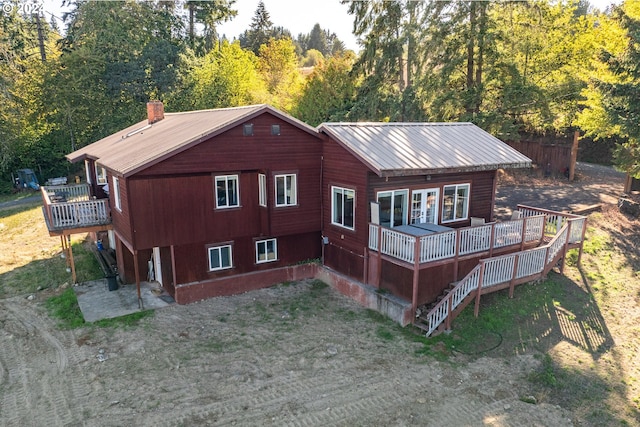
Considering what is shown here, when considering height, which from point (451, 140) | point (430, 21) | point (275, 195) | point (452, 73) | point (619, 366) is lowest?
point (619, 366)

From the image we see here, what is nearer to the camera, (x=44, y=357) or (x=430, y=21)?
(x=44, y=357)

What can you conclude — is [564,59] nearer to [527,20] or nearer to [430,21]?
[527,20]

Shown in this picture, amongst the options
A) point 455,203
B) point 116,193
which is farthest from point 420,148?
point 116,193

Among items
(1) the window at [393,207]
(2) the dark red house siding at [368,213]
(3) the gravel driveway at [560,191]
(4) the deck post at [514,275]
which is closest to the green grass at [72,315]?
(2) the dark red house siding at [368,213]

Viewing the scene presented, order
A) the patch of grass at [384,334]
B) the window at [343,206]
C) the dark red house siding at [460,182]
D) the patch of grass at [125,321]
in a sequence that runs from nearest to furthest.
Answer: the patch of grass at [384,334] < the patch of grass at [125,321] < the dark red house siding at [460,182] < the window at [343,206]

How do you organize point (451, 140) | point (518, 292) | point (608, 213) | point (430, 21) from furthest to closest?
point (430, 21), point (608, 213), point (451, 140), point (518, 292)

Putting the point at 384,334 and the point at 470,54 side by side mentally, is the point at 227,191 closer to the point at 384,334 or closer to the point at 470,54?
the point at 384,334

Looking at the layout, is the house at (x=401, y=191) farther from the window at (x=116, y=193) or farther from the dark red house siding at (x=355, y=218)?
the window at (x=116, y=193)

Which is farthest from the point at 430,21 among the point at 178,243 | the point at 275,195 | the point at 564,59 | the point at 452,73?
the point at 178,243
